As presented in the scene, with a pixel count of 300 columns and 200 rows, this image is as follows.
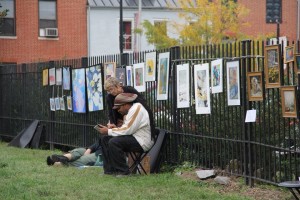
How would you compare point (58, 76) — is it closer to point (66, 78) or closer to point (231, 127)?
point (66, 78)

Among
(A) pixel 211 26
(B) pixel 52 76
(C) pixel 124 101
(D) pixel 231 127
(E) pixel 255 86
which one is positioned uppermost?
(A) pixel 211 26

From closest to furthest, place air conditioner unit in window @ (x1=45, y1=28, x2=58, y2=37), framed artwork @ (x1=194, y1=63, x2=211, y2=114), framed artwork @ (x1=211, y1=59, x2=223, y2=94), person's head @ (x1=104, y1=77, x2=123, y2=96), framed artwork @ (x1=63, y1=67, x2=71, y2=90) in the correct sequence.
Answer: framed artwork @ (x1=211, y1=59, x2=223, y2=94)
framed artwork @ (x1=194, y1=63, x2=211, y2=114)
person's head @ (x1=104, y1=77, x2=123, y2=96)
framed artwork @ (x1=63, y1=67, x2=71, y2=90)
air conditioner unit in window @ (x1=45, y1=28, x2=58, y2=37)

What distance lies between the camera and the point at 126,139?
1253 cm

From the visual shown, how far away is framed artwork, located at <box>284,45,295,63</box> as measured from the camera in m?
9.74

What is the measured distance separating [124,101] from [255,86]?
2.80m

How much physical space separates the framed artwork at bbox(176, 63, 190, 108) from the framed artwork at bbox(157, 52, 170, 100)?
0.37 metres

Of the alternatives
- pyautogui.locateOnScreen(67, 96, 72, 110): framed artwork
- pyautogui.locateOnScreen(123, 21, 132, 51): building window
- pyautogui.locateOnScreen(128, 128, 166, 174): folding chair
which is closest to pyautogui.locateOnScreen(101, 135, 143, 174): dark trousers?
pyautogui.locateOnScreen(128, 128, 166, 174): folding chair

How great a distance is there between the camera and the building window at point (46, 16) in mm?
45969

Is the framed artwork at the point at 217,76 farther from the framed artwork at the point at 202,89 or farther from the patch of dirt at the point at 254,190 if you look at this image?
the patch of dirt at the point at 254,190

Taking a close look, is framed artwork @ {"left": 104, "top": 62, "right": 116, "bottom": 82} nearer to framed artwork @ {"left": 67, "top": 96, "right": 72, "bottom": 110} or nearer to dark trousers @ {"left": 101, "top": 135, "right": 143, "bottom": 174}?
framed artwork @ {"left": 67, "top": 96, "right": 72, "bottom": 110}

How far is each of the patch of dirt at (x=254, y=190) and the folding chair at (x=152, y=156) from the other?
1.14 meters

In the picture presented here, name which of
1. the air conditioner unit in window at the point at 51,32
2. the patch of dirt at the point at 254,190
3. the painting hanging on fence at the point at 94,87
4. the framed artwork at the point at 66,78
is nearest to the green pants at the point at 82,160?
the painting hanging on fence at the point at 94,87

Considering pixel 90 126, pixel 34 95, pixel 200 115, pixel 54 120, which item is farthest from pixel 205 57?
pixel 34 95

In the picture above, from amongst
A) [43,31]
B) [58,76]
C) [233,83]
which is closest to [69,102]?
[58,76]
